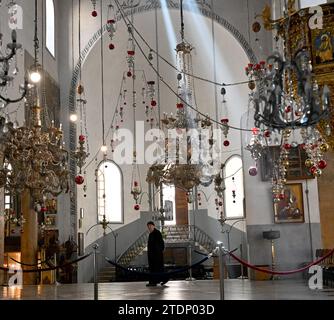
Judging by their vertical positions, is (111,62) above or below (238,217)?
above

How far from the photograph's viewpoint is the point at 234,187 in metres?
21.4

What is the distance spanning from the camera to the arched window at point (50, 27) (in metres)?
18.0

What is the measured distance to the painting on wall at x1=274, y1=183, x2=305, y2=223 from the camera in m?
15.9

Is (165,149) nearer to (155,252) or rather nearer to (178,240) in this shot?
(155,252)

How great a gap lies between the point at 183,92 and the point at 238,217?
25.5 feet

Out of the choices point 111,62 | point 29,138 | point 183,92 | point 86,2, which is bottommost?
point 29,138

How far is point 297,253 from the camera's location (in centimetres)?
1566

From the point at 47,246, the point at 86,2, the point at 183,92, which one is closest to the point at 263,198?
the point at 183,92

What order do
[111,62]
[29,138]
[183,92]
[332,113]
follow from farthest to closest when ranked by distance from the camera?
1. [111,62]
2. [183,92]
3. [29,138]
4. [332,113]

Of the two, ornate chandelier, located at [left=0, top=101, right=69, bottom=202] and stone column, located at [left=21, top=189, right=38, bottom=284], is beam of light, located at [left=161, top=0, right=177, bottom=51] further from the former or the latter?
ornate chandelier, located at [left=0, top=101, right=69, bottom=202]

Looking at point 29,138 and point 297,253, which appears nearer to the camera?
point 29,138

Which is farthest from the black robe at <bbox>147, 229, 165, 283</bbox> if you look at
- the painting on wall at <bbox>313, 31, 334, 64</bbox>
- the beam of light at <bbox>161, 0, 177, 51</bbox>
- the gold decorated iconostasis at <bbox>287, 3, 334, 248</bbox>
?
the beam of light at <bbox>161, 0, 177, 51</bbox>

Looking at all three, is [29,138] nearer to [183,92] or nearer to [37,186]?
[37,186]

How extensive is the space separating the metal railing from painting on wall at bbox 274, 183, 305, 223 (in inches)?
223
